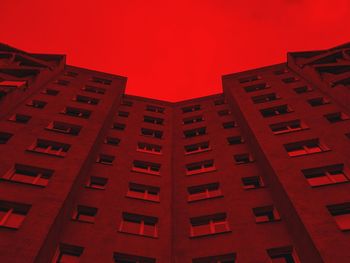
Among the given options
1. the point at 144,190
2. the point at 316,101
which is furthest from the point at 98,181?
the point at 316,101

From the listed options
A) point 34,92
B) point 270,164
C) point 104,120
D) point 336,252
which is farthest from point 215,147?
point 34,92

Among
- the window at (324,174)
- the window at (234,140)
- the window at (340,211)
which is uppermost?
the window at (234,140)

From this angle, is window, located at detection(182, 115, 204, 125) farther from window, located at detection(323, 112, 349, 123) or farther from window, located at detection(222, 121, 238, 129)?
window, located at detection(323, 112, 349, 123)

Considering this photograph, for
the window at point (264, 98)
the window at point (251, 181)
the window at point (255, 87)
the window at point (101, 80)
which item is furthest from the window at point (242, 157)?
the window at point (101, 80)

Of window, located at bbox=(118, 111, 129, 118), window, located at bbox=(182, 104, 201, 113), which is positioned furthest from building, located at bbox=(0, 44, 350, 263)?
window, located at bbox=(182, 104, 201, 113)

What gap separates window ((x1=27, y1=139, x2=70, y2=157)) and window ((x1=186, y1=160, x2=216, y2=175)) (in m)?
8.80

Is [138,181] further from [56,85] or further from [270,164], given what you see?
[56,85]

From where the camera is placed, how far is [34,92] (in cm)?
2745

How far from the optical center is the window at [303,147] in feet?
66.4

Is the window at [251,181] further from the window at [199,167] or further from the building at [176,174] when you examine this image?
the window at [199,167]

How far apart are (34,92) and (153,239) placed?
18.0m

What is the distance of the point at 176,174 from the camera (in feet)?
75.0

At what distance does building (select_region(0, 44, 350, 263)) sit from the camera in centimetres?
1494

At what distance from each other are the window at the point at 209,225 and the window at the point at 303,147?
20.8 feet
